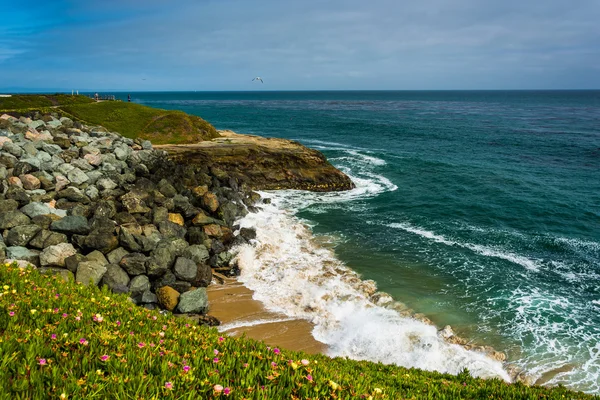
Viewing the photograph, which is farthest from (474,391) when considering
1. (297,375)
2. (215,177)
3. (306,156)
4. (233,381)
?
(306,156)

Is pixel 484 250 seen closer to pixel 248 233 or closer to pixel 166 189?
pixel 248 233

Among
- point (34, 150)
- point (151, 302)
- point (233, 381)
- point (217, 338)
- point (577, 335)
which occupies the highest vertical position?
point (34, 150)

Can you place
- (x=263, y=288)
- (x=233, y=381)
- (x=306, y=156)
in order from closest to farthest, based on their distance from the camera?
1. (x=233, y=381)
2. (x=263, y=288)
3. (x=306, y=156)

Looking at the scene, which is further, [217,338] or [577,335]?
[577,335]

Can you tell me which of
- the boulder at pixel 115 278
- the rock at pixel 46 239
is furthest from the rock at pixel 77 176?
the boulder at pixel 115 278

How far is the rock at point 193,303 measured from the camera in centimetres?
1485

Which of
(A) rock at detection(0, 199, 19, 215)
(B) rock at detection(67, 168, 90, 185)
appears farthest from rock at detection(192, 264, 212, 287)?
(B) rock at detection(67, 168, 90, 185)

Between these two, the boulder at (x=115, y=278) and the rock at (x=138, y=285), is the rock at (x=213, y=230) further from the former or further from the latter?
the boulder at (x=115, y=278)

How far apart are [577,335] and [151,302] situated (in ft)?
54.3

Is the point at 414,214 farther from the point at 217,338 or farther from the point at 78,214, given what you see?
the point at 217,338

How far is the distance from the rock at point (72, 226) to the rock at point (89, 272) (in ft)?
9.58

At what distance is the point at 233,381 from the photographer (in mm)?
4730

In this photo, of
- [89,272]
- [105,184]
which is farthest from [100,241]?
[105,184]

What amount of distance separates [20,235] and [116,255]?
3.80m
